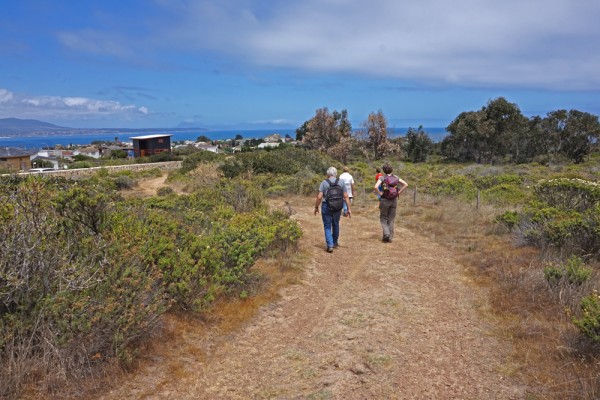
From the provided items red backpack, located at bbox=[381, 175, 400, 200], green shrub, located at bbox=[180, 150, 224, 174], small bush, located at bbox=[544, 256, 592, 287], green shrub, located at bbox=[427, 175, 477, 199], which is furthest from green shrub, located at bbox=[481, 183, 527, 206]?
green shrub, located at bbox=[180, 150, 224, 174]

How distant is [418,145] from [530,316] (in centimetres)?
4644

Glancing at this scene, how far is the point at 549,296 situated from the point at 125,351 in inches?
195

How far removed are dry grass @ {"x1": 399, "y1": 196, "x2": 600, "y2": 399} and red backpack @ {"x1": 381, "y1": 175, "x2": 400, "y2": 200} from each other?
66.1 inches

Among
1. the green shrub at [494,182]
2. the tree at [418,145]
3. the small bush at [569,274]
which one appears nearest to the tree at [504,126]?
the tree at [418,145]

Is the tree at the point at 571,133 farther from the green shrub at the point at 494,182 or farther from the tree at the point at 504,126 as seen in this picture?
the green shrub at the point at 494,182

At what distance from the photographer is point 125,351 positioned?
3807mm

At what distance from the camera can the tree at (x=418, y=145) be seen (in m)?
49.6

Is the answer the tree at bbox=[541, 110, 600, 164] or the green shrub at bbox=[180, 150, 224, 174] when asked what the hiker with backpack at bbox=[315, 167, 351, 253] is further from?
the tree at bbox=[541, 110, 600, 164]

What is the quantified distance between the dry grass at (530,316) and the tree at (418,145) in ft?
135

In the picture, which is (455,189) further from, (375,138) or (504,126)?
(504,126)

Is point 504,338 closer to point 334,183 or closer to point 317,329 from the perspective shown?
point 317,329

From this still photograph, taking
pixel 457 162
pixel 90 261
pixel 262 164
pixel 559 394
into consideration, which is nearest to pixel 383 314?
pixel 559 394

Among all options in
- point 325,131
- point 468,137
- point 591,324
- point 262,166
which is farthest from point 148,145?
point 591,324

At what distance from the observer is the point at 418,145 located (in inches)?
1951
